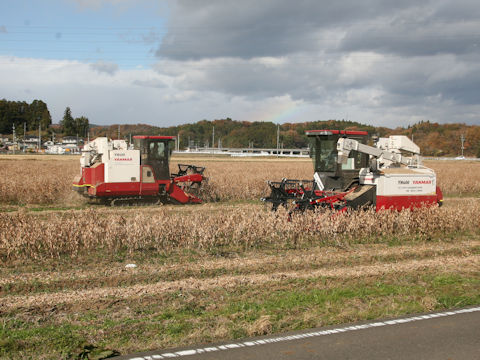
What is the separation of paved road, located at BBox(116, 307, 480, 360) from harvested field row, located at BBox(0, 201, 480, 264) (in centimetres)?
490

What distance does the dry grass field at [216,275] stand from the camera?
20.1 ft

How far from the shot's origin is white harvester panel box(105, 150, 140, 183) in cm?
1880

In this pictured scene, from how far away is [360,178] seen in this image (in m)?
14.3

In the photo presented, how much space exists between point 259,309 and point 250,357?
1670 millimetres

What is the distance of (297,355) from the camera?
5.30 meters

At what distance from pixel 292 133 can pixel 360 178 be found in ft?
378

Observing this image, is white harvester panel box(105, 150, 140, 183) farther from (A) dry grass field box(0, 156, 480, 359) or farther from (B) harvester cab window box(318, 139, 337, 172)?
(B) harvester cab window box(318, 139, 337, 172)

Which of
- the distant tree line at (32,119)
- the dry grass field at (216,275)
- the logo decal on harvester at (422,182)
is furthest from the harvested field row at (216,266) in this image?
the distant tree line at (32,119)

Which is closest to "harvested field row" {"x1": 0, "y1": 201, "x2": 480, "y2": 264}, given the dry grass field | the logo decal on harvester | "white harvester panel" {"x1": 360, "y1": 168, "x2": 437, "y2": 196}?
the dry grass field

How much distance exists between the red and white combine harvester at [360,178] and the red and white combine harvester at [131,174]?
6.49 meters

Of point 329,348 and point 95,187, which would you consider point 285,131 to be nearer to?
point 95,187

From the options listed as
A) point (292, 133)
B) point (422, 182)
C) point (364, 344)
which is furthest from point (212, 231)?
point (292, 133)

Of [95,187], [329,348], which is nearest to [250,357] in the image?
[329,348]

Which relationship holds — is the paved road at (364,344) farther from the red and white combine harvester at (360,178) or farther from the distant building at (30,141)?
the distant building at (30,141)
